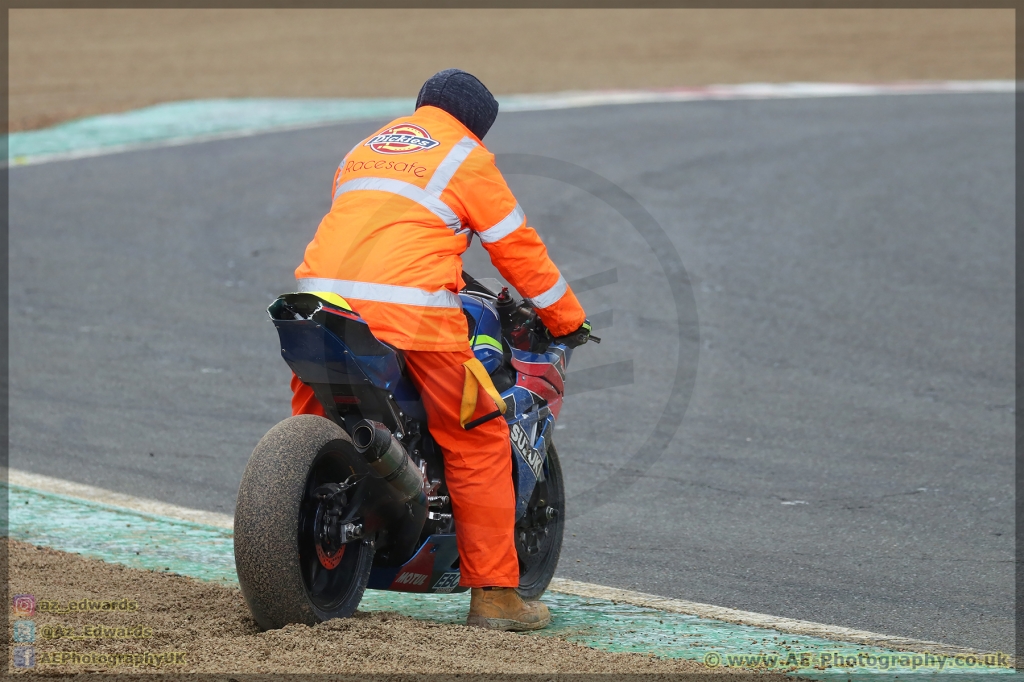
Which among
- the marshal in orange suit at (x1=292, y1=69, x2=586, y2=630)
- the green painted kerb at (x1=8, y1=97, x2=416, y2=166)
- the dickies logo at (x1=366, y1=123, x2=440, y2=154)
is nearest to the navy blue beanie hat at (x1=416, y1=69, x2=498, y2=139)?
the marshal in orange suit at (x1=292, y1=69, x2=586, y2=630)

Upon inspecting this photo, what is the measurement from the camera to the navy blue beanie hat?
180 inches

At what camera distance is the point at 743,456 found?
6.98 m

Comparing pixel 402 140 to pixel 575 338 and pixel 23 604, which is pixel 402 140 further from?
pixel 23 604

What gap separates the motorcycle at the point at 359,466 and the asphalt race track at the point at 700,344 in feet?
3.53

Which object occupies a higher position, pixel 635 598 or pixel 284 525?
pixel 284 525

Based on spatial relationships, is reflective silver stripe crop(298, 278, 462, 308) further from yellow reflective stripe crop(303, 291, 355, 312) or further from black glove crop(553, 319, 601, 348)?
black glove crop(553, 319, 601, 348)

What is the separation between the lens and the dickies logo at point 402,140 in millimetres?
4438

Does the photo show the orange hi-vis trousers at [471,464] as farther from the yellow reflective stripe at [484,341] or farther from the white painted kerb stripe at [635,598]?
the white painted kerb stripe at [635,598]

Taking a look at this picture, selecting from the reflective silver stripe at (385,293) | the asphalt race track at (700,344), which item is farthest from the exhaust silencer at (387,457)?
the asphalt race track at (700,344)

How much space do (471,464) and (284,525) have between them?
2.54ft

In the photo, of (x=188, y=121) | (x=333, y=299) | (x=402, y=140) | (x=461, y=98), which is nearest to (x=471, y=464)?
(x=333, y=299)

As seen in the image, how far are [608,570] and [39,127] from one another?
538 inches

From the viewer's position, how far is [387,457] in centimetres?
407

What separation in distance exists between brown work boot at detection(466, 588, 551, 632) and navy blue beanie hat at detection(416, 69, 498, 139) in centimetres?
170
